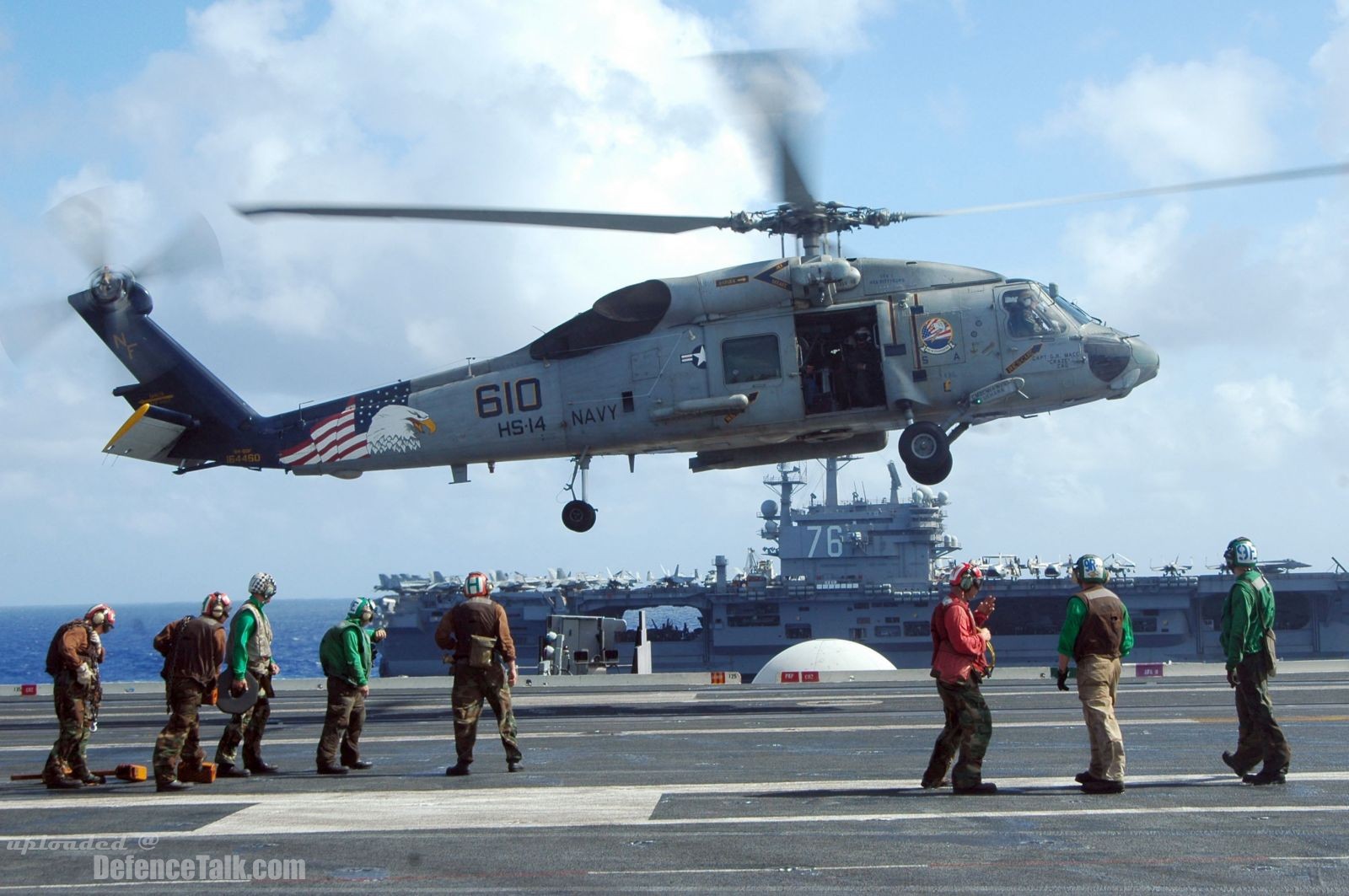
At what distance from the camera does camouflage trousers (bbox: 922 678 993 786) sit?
955 cm

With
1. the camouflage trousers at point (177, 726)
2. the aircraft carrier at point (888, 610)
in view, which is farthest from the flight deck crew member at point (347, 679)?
the aircraft carrier at point (888, 610)

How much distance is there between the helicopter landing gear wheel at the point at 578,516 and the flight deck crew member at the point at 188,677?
908 centimetres

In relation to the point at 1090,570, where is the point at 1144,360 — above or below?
above

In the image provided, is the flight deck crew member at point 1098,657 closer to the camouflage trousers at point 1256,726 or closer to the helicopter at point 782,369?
the camouflage trousers at point 1256,726

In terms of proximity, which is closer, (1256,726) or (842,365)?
(1256,726)

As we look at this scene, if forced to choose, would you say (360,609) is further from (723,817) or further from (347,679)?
(723,817)

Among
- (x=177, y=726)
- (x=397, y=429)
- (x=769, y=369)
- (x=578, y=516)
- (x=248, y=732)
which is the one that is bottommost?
(x=248, y=732)

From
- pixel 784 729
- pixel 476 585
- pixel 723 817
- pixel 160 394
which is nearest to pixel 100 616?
pixel 476 585

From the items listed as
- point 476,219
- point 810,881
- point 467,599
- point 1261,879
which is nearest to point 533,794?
point 467,599

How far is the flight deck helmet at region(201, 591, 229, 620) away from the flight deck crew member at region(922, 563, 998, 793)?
585 cm

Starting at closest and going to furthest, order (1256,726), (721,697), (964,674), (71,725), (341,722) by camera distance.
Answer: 1. (964,674)
2. (1256,726)
3. (71,725)
4. (341,722)
5. (721,697)

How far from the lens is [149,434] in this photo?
67.4 ft

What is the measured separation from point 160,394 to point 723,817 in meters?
15.0

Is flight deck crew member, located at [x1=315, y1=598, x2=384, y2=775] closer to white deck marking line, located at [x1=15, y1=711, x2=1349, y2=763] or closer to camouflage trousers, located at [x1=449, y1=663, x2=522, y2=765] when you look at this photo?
camouflage trousers, located at [x1=449, y1=663, x2=522, y2=765]
